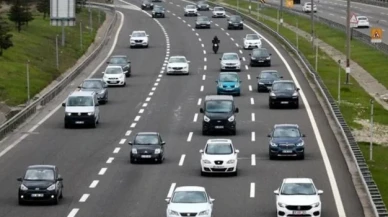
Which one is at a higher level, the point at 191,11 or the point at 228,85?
the point at 191,11

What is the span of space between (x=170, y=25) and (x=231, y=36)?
1563cm

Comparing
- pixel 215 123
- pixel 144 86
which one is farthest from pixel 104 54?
pixel 215 123

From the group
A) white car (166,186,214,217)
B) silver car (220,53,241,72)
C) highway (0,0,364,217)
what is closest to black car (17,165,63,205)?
highway (0,0,364,217)

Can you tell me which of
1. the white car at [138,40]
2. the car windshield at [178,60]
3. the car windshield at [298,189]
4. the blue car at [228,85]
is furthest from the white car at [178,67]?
the car windshield at [298,189]

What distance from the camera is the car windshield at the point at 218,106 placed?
65.1 meters

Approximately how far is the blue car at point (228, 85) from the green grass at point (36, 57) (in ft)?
41.9

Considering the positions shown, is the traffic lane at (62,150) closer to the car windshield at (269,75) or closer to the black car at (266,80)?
the black car at (266,80)

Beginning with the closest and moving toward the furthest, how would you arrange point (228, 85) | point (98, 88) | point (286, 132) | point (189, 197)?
point (189, 197)
point (286, 132)
point (98, 88)
point (228, 85)

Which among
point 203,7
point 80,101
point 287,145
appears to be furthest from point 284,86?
point 203,7

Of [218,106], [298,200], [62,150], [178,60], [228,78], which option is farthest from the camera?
[178,60]

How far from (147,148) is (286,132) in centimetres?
666

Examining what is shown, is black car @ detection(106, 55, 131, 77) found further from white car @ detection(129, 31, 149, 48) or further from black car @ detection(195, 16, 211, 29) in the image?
black car @ detection(195, 16, 211, 29)

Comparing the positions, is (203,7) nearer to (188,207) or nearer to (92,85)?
(92,85)

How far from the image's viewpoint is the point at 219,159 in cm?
5309
